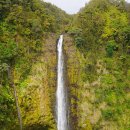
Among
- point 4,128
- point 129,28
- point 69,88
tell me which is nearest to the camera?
point 4,128

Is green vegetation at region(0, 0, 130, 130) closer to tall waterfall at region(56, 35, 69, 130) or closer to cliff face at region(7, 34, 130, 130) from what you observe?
cliff face at region(7, 34, 130, 130)

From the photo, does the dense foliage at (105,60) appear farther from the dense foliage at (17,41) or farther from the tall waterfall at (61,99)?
the dense foliage at (17,41)

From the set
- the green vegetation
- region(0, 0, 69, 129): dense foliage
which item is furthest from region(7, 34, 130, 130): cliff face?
region(0, 0, 69, 129): dense foliage

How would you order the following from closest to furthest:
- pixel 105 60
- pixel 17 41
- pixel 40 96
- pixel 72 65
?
pixel 40 96 < pixel 17 41 < pixel 72 65 < pixel 105 60

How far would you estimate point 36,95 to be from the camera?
100 ft

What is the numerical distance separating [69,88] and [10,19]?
8449mm

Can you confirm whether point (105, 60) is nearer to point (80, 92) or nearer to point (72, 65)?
point (72, 65)

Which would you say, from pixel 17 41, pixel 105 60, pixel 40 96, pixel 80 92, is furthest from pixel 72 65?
pixel 17 41

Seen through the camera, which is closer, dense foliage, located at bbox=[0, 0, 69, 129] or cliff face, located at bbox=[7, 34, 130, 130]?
dense foliage, located at bbox=[0, 0, 69, 129]

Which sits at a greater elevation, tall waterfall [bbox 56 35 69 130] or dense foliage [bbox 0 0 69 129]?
dense foliage [bbox 0 0 69 129]

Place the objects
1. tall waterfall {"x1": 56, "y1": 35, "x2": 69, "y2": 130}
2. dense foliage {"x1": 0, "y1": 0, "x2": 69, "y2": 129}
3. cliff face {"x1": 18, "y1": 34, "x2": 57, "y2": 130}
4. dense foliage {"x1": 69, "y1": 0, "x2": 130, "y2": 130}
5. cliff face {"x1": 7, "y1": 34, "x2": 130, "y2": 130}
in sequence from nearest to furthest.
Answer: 1. dense foliage {"x1": 0, "y1": 0, "x2": 69, "y2": 129}
2. cliff face {"x1": 18, "y1": 34, "x2": 57, "y2": 130}
3. cliff face {"x1": 7, "y1": 34, "x2": 130, "y2": 130}
4. tall waterfall {"x1": 56, "y1": 35, "x2": 69, "y2": 130}
5. dense foliage {"x1": 69, "y1": 0, "x2": 130, "y2": 130}

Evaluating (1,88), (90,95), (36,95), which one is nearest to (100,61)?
(90,95)

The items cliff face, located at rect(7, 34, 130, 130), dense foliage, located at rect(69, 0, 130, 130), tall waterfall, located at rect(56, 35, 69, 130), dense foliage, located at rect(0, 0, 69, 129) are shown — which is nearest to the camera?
dense foliage, located at rect(0, 0, 69, 129)

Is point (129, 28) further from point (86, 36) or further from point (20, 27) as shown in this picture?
point (20, 27)
